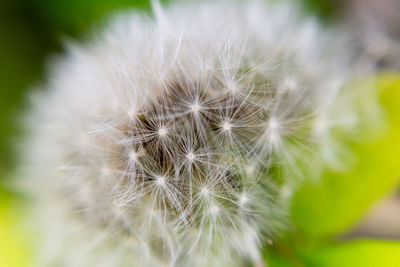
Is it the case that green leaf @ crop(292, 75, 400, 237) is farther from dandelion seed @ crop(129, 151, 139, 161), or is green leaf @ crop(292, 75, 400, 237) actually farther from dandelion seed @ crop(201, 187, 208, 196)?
dandelion seed @ crop(129, 151, 139, 161)

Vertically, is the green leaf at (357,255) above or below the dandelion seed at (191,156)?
below

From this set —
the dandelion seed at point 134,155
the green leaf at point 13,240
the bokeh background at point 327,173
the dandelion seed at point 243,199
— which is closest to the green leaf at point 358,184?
the bokeh background at point 327,173

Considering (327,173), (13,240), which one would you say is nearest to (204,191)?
(327,173)

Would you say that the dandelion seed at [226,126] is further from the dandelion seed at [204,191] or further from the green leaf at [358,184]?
the green leaf at [358,184]

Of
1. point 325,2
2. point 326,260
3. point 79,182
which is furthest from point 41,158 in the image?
point 325,2

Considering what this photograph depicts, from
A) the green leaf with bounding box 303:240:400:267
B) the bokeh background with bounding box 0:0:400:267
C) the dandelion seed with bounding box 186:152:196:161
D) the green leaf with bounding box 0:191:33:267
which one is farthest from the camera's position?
the green leaf with bounding box 0:191:33:267

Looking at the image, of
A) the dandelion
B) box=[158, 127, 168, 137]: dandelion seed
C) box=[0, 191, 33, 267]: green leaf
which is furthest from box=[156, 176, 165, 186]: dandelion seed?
box=[0, 191, 33, 267]: green leaf
